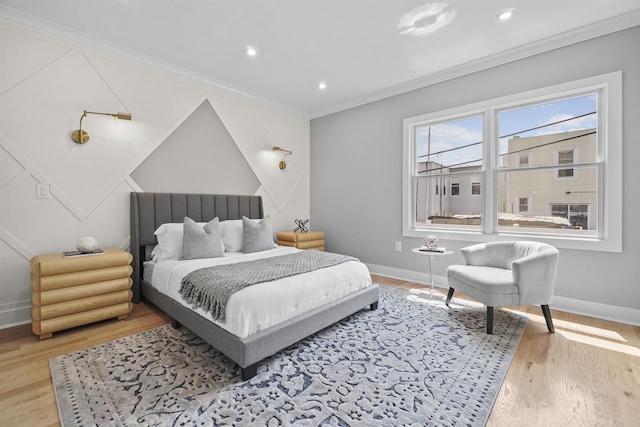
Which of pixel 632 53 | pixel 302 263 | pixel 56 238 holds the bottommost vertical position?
pixel 302 263

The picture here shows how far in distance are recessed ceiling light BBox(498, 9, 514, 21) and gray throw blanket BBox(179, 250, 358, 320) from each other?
2.74m

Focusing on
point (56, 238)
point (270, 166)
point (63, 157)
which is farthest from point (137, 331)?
point (270, 166)

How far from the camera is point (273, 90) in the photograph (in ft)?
14.0

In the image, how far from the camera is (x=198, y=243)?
301cm

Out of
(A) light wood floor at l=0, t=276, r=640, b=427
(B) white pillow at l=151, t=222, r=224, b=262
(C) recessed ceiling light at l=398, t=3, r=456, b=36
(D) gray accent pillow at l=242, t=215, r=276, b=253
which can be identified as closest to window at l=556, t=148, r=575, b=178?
Result: (A) light wood floor at l=0, t=276, r=640, b=427

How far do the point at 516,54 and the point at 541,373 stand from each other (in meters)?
3.25

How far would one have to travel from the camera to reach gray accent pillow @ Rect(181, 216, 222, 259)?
9.76ft

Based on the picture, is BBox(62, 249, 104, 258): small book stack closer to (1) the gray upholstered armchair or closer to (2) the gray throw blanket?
(2) the gray throw blanket

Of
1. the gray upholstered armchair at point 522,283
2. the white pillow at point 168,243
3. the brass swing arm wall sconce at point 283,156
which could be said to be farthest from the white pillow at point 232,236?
the gray upholstered armchair at point 522,283

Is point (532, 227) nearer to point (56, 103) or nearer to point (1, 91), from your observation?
point (56, 103)

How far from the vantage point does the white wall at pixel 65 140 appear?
2.56 metres

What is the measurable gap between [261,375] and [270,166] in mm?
3431

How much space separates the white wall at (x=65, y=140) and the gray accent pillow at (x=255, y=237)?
1.19 m

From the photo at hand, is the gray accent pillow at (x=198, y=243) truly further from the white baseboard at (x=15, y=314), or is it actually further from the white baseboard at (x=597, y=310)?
the white baseboard at (x=597, y=310)
